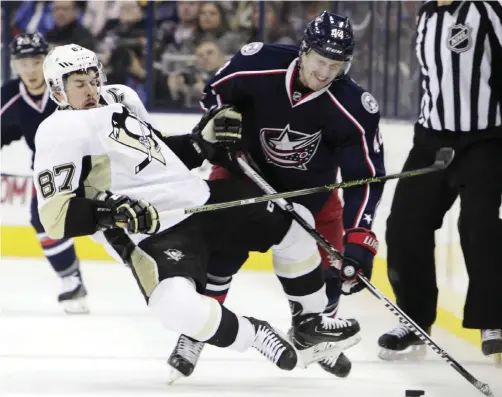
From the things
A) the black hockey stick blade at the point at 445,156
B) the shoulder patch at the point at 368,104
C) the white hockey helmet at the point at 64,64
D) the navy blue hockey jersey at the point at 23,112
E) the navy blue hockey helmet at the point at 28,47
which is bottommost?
the navy blue hockey jersey at the point at 23,112

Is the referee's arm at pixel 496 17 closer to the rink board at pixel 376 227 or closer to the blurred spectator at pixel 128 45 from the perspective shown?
the rink board at pixel 376 227

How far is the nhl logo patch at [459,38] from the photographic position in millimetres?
3607

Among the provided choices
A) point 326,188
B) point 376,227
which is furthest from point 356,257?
point 376,227

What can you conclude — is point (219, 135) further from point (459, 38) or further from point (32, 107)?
point (32, 107)

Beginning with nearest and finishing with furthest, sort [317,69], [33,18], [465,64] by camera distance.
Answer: [317,69]
[465,64]
[33,18]

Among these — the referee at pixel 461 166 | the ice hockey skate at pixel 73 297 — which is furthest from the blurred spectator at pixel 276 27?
the referee at pixel 461 166

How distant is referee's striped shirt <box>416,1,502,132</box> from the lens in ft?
11.8

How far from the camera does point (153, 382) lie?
11.0ft

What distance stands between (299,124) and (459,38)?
2.01 feet

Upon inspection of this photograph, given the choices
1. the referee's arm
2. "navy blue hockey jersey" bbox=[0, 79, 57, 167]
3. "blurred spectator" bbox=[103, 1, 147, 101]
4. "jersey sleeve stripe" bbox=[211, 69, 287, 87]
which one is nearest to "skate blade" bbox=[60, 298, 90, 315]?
"navy blue hockey jersey" bbox=[0, 79, 57, 167]

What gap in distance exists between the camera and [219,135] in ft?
10.8

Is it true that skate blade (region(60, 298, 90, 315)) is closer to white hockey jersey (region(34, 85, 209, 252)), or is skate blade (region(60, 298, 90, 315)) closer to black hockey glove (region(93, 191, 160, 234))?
white hockey jersey (region(34, 85, 209, 252))

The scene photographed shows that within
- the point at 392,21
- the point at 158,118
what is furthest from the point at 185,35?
the point at 392,21

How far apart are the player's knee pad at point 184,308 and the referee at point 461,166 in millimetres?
939
